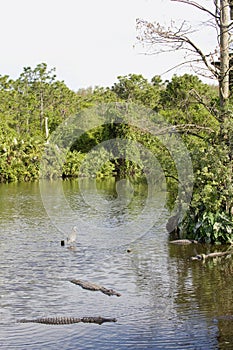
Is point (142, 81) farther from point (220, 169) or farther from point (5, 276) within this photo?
point (5, 276)

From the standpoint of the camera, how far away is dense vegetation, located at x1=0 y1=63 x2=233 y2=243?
1497cm

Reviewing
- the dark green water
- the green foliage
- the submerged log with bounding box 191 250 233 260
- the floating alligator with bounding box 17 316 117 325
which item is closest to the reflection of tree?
the dark green water

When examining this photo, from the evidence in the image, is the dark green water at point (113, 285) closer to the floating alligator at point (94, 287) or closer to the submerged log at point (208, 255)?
the floating alligator at point (94, 287)

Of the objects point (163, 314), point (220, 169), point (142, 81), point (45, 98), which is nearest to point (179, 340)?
point (163, 314)

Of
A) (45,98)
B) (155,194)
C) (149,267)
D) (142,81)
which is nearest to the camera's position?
(149,267)

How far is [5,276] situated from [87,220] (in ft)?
25.8

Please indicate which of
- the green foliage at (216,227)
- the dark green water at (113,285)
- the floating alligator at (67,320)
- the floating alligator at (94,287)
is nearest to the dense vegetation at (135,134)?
the green foliage at (216,227)

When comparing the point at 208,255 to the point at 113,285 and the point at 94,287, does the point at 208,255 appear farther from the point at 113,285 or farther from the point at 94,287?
the point at 94,287

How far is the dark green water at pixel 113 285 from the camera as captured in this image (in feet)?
27.8

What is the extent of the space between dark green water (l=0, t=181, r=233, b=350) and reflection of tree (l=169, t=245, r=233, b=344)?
16 mm

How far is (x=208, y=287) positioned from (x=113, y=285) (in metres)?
1.79

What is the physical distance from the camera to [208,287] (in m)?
→ 11.1

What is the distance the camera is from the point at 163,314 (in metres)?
9.53

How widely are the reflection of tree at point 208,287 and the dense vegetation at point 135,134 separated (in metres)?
1.32
